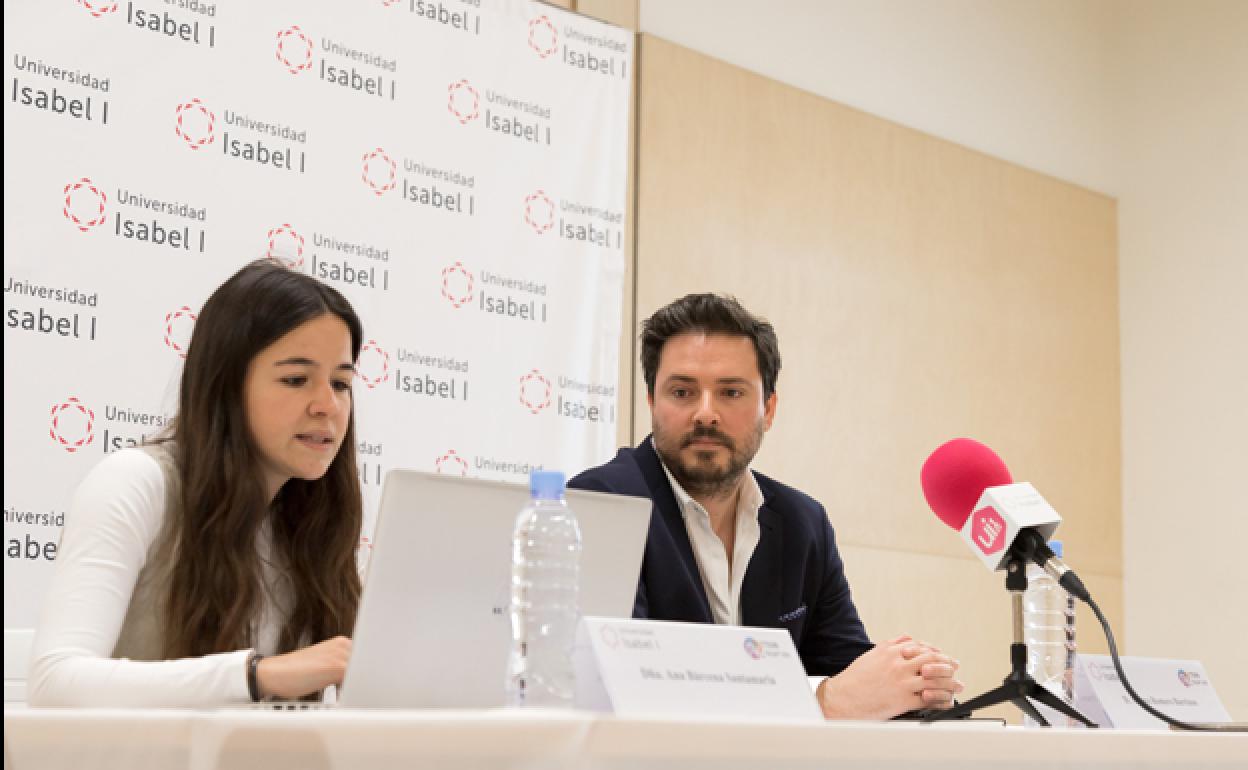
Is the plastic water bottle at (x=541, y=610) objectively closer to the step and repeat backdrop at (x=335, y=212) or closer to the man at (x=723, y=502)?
the man at (x=723, y=502)

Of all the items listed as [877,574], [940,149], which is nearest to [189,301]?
[877,574]

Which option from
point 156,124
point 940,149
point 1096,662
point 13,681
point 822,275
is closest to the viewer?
point 1096,662

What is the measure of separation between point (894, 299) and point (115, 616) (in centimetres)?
321

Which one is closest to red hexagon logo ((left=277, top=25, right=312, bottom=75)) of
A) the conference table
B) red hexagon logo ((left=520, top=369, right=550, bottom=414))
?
red hexagon logo ((left=520, top=369, right=550, bottom=414))

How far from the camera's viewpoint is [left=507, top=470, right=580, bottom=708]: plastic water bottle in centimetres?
124

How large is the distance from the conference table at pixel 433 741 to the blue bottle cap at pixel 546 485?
0.94 feet

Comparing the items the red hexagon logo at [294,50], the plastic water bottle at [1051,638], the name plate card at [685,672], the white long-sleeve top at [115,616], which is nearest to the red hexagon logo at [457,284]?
the red hexagon logo at [294,50]

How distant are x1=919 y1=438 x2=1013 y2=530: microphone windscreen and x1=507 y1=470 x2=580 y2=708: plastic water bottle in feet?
1.95

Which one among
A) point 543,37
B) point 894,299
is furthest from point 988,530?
point 894,299

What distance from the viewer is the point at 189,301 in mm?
2920

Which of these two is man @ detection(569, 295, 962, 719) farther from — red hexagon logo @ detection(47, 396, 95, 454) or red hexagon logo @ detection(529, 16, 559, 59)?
red hexagon logo @ detection(529, 16, 559, 59)

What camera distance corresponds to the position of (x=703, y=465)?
2420 millimetres

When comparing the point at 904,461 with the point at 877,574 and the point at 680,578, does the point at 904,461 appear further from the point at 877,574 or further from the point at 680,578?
the point at 680,578

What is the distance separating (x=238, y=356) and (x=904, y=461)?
113 inches
